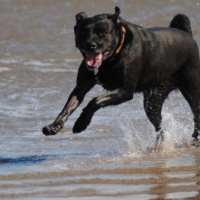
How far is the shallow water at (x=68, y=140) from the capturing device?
520cm

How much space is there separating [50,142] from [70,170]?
1344 mm

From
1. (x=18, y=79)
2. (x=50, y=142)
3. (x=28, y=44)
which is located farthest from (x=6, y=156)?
(x=28, y=44)

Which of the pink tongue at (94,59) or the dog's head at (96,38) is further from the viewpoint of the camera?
the pink tongue at (94,59)

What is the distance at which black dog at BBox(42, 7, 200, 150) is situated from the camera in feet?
19.3

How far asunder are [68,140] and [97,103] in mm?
1243

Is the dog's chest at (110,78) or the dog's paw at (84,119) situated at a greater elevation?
the dog's chest at (110,78)

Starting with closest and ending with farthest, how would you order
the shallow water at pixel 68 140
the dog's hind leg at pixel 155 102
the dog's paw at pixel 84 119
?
the shallow water at pixel 68 140
the dog's paw at pixel 84 119
the dog's hind leg at pixel 155 102

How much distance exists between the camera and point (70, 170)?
18.9ft

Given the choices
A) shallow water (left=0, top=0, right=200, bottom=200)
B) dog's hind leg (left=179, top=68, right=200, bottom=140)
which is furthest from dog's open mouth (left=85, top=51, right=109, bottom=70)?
dog's hind leg (left=179, top=68, right=200, bottom=140)

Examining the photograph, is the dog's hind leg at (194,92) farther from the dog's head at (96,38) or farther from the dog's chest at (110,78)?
the dog's head at (96,38)

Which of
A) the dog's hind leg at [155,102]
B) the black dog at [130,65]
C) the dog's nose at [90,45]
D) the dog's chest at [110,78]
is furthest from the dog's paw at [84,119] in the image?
the dog's hind leg at [155,102]

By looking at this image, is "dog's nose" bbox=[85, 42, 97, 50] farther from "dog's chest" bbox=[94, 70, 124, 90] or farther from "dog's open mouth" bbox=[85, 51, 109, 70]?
"dog's chest" bbox=[94, 70, 124, 90]

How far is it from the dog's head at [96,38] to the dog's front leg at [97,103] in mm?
308

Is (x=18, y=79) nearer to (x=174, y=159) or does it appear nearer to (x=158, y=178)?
(x=174, y=159)
